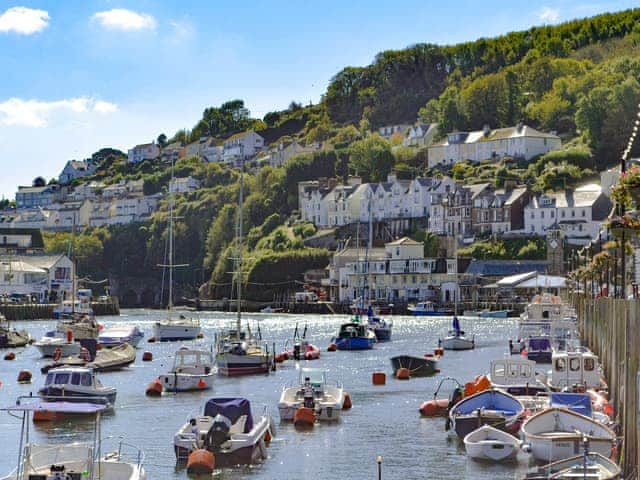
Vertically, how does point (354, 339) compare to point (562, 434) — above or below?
above

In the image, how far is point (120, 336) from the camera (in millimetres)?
103250

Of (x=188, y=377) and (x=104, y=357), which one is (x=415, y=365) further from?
(x=104, y=357)

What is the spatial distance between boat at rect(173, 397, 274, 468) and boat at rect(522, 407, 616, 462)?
31.9 ft

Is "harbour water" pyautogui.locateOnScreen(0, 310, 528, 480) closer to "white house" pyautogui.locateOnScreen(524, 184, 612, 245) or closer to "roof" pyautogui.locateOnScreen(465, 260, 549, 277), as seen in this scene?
"roof" pyautogui.locateOnScreen(465, 260, 549, 277)

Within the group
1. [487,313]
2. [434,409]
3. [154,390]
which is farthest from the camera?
[487,313]

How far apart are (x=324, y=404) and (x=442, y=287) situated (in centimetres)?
13434

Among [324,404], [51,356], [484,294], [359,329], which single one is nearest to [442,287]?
[484,294]


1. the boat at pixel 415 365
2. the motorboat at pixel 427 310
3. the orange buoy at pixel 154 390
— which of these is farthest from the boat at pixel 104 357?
the motorboat at pixel 427 310

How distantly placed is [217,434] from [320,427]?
1034 centimetres

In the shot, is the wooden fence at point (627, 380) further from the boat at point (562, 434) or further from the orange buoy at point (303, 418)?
the orange buoy at point (303, 418)

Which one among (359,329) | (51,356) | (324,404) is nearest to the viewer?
(324,404)

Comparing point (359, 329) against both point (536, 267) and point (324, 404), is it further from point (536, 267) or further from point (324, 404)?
point (536, 267)

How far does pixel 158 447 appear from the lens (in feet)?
162

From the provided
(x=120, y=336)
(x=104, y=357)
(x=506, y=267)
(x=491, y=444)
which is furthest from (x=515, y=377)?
(x=506, y=267)
